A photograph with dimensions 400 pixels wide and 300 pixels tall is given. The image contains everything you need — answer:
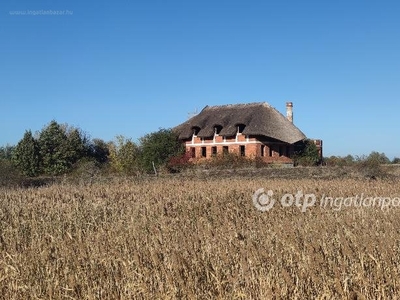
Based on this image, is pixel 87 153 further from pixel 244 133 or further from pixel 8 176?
pixel 8 176

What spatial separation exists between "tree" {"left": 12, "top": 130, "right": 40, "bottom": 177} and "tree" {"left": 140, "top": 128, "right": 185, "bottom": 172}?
11.8 m

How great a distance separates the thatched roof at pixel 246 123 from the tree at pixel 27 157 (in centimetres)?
1436

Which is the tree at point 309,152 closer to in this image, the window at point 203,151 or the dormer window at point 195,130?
the window at point 203,151

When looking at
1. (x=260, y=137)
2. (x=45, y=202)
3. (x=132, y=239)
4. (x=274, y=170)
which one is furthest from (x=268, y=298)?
(x=260, y=137)

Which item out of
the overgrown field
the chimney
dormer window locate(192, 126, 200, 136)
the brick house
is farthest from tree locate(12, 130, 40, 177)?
the overgrown field

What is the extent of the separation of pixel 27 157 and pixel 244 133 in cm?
2179

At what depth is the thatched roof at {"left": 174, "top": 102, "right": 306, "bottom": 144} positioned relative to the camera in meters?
44.1

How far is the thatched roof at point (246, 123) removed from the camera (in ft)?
145

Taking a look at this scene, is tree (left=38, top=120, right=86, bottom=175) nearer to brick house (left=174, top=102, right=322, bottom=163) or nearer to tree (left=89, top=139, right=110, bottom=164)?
tree (left=89, top=139, right=110, bottom=164)

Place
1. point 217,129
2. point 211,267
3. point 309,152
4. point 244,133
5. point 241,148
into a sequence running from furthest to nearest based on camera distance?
point 309,152
point 217,129
point 241,148
point 244,133
point 211,267

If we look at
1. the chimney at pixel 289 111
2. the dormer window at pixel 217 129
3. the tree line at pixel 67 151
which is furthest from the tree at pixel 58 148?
the chimney at pixel 289 111

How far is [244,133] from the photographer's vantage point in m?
44.2

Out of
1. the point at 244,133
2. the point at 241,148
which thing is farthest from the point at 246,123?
the point at 241,148

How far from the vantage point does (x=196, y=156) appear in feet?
156
